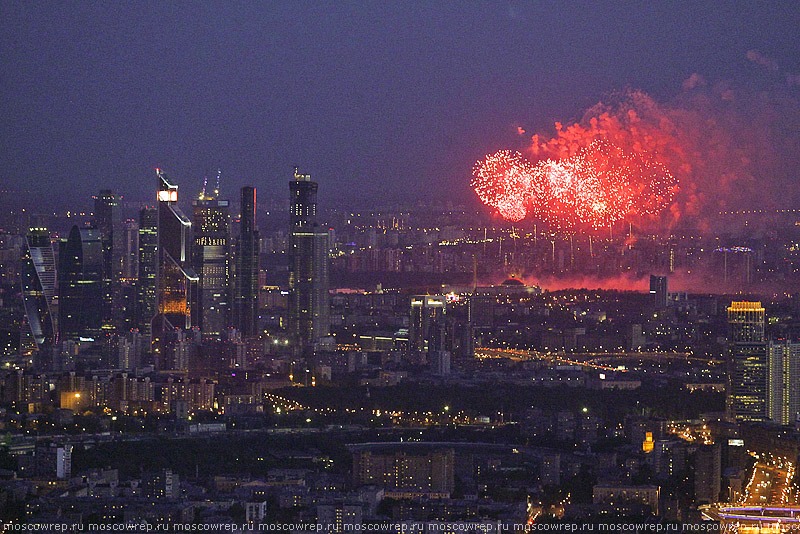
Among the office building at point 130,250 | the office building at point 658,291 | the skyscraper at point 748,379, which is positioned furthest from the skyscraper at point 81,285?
the skyscraper at point 748,379

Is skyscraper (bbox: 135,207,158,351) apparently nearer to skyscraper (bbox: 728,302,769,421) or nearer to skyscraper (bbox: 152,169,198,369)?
skyscraper (bbox: 152,169,198,369)

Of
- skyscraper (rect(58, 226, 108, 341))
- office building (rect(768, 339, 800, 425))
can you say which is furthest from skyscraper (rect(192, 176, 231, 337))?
office building (rect(768, 339, 800, 425))

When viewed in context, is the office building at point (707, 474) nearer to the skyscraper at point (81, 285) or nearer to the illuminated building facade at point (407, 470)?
the illuminated building facade at point (407, 470)

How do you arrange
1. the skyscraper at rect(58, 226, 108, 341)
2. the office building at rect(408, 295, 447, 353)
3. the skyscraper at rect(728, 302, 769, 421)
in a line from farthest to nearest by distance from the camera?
the office building at rect(408, 295, 447, 353) → the skyscraper at rect(58, 226, 108, 341) → the skyscraper at rect(728, 302, 769, 421)

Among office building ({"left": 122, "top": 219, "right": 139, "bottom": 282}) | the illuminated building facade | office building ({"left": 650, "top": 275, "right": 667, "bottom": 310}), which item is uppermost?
office building ({"left": 122, "top": 219, "right": 139, "bottom": 282})

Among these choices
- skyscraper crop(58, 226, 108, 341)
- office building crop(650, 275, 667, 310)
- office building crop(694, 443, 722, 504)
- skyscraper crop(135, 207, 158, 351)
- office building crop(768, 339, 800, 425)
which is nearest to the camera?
office building crop(694, 443, 722, 504)

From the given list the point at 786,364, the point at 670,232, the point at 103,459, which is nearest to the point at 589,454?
the point at 786,364

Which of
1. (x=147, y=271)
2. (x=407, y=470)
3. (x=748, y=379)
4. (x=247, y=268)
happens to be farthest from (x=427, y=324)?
(x=407, y=470)

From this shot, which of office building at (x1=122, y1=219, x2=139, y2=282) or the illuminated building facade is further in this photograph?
office building at (x1=122, y1=219, x2=139, y2=282)

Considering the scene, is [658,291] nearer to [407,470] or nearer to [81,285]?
[81,285]
